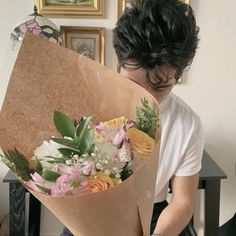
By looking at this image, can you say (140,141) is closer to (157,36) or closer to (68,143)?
(68,143)

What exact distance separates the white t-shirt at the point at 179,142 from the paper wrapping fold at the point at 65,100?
402mm

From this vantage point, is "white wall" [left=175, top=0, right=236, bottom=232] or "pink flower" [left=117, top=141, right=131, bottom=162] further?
"white wall" [left=175, top=0, right=236, bottom=232]

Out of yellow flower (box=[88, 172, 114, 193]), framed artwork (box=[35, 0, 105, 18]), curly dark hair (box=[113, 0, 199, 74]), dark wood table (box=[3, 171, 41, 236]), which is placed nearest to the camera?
yellow flower (box=[88, 172, 114, 193])

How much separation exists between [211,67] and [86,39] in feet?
1.91

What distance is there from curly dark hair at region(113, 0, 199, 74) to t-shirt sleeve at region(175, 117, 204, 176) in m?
0.28

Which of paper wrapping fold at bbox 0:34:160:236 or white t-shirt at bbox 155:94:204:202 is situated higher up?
paper wrapping fold at bbox 0:34:160:236

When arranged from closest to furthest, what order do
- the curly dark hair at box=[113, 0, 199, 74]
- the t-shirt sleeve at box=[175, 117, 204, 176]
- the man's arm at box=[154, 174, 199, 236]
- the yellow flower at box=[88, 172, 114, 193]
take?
the yellow flower at box=[88, 172, 114, 193] → the curly dark hair at box=[113, 0, 199, 74] → the man's arm at box=[154, 174, 199, 236] → the t-shirt sleeve at box=[175, 117, 204, 176]

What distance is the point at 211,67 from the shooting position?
1.74 metres

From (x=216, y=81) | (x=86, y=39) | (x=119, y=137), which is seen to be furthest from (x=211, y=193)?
(x=119, y=137)

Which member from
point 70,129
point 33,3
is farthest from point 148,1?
point 33,3

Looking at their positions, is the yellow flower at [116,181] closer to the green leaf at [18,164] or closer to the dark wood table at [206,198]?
the green leaf at [18,164]

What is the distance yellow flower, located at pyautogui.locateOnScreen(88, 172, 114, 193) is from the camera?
56 cm

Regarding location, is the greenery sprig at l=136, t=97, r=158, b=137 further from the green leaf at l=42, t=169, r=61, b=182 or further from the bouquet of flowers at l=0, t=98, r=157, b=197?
the green leaf at l=42, t=169, r=61, b=182

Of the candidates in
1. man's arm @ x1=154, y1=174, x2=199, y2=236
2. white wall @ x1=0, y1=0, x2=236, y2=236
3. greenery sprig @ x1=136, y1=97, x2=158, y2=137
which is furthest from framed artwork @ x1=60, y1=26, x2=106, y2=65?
greenery sprig @ x1=136, y1=97, x2=158, y2=137
